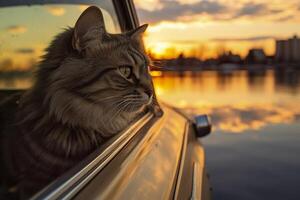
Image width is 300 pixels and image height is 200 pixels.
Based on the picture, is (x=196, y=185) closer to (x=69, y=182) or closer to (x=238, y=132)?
(x=69, y=182)

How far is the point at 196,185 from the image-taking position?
2463 millimetres

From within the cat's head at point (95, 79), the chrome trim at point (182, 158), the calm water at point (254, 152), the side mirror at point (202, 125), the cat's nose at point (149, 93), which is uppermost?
the cat's head at point (95, 79)

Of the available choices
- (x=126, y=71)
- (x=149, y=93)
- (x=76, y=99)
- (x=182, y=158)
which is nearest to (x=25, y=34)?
(x=76, y=99)

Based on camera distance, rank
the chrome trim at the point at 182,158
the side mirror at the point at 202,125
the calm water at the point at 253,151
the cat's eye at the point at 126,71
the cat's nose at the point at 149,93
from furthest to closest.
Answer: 1. the calm water at the point at 253,151
2. the side mirror at the point at 202,125
3. the cat's nose at the point at 149,93
4. the cat's eye at the point at 126,71
5. the chrome trim at the point at 182,158

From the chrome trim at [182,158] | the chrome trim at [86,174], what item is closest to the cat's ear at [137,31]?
the chrome trim at [86,174]

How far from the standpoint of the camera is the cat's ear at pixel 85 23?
1.98 meters

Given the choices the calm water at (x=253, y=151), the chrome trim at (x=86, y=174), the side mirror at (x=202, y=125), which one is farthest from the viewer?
the calm water at (x=253, y=151)

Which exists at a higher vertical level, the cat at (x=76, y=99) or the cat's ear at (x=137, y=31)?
the cat's ear at (x=137, y=31)

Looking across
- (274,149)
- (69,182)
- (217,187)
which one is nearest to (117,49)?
(69,182)

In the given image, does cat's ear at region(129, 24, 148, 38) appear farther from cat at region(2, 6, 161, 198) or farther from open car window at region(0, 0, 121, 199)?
open car window at region(0, 0, 121, 199)

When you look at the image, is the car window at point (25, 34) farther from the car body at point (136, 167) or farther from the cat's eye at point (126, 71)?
the cat's eye at point (126, 71)

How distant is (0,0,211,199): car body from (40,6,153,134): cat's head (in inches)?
5.0

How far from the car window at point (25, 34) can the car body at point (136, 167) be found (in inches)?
1.1

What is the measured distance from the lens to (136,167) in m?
1.97
